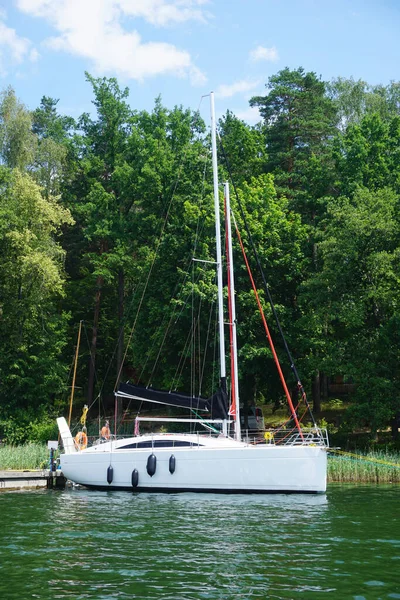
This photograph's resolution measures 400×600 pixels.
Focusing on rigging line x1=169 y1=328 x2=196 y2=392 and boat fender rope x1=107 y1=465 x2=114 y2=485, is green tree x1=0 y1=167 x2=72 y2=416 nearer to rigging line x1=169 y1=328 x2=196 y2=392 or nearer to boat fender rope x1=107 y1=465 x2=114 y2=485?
rigging line x1=169 y1=328 x2=196 y2=392

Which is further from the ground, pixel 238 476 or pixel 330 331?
pixel 330 331

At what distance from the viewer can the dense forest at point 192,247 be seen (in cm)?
3916

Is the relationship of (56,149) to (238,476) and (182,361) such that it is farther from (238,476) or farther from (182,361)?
(238,476)

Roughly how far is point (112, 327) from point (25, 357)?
9253mm

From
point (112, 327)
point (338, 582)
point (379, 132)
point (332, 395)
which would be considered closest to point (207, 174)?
point (379, 132)

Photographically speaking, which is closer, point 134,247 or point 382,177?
point 382,177

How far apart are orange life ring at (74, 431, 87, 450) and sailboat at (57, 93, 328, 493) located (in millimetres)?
102

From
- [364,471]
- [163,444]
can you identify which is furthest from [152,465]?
[364,471]

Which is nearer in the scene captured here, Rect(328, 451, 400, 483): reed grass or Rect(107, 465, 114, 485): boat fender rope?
Rect(107, 465, 114, 485): boat fender rope

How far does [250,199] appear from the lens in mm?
46094

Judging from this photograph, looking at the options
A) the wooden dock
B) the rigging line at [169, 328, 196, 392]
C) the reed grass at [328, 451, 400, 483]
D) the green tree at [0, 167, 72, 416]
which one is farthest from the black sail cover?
the green tree at [0, 167, 72, 416]

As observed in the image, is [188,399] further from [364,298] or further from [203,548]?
[364,298]

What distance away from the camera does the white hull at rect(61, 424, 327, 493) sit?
26.5m

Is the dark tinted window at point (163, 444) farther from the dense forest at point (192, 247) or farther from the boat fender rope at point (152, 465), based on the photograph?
the dense forest at point (192, 247)
